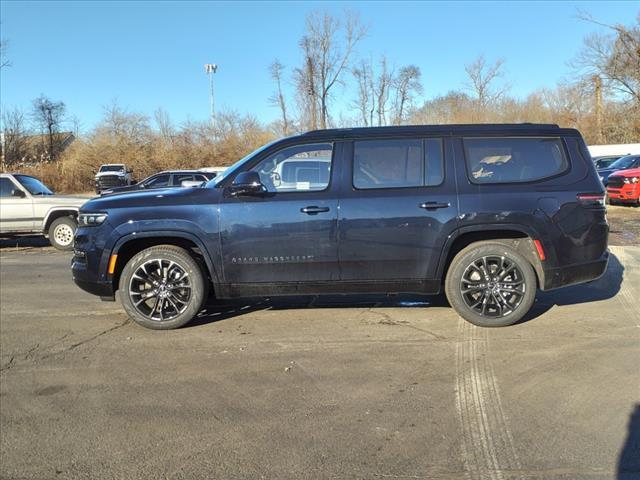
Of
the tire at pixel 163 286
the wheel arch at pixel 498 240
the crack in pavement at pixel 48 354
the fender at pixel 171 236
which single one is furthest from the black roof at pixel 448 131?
the crack in pavement at pixel 48 354

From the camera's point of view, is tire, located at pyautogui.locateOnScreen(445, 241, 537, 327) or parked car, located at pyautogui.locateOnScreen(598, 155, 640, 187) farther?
parked car, located at pyautogui.locateOnScreen(598, 155, 640, 187)

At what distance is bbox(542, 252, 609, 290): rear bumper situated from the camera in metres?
5.22

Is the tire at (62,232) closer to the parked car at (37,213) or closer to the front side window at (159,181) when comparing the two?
the parked car at (37,213)

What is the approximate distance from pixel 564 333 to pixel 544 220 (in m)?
1.11

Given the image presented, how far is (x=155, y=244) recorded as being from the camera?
216 inches

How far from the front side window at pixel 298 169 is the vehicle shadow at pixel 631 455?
318 centimetres

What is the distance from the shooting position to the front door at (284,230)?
5.14 metres

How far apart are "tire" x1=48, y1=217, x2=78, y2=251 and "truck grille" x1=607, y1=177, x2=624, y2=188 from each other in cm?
1598

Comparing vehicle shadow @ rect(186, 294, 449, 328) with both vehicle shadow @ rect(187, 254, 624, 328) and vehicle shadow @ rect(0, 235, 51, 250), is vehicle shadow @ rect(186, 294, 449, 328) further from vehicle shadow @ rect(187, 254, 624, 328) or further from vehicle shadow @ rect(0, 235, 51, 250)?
vehicle shadow @ rect(0, 235, 51, 250)

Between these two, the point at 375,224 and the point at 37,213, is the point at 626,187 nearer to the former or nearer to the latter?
the point at 375,224

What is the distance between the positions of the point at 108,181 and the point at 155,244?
2991 cm

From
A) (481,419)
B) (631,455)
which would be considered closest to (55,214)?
(481,419)

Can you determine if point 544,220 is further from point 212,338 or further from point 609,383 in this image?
point 212,338

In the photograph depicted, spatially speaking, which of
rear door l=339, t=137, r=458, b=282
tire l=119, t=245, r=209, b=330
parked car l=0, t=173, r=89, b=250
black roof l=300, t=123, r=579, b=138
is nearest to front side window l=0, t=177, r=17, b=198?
parked car l=0, t=173, r=89, b=250
